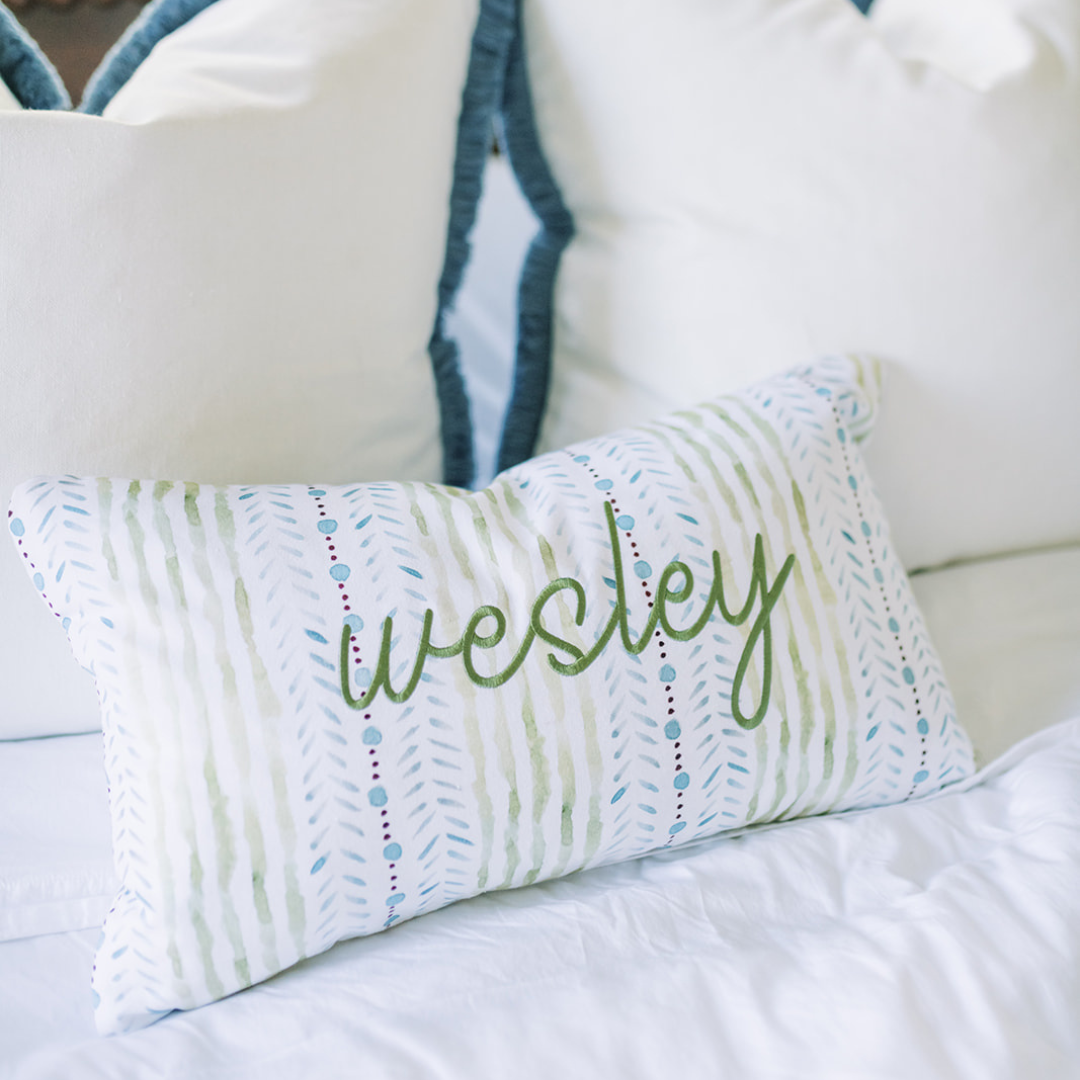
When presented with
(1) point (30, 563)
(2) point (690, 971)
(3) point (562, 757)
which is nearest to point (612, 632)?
(3) point (562, 757)

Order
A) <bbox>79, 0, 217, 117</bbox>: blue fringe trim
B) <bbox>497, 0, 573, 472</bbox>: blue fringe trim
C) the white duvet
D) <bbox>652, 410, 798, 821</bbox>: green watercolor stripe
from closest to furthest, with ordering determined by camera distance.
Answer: the white duvet
<bbox>652, 410, 798, 821</bbox>: green watercolor stripe
<bbox>79, 0, 217, 117</bbox>: blue fringe trim
<bbox>497, 0, 573, 472</bbox>: blue fringe trim

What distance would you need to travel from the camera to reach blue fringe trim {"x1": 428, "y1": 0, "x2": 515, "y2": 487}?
77 centimetres

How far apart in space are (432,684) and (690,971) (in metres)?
0.20

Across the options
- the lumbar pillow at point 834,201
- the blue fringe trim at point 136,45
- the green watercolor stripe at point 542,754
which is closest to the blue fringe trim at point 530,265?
the lumbar pillow at point 834,201

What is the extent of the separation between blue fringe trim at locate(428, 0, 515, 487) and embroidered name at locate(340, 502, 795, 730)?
28 cm

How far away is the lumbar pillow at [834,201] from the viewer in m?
0.77

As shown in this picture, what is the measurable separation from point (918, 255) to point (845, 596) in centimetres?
31

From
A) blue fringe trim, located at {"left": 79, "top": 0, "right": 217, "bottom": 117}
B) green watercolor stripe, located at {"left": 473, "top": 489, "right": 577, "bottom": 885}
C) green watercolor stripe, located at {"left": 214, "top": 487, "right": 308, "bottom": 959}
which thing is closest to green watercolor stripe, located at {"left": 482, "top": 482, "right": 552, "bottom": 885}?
green watercolor stripe, located at {"left": 473, "top": 489, "right": 577, "bottom": 885}

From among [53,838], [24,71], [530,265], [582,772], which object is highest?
[24,71]

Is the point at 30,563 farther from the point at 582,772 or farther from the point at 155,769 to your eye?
the point at 582,772

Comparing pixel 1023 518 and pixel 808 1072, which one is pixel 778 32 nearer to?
pixel 1023 518

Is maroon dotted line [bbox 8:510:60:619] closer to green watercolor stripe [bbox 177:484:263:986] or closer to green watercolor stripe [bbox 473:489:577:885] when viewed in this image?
green watercolor stripe [bbox 177:484:263:986]

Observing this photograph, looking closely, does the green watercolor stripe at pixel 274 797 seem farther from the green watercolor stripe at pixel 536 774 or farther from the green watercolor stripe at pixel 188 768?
the green watercolor stripe at pixel 536 774

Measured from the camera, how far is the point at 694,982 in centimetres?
53
